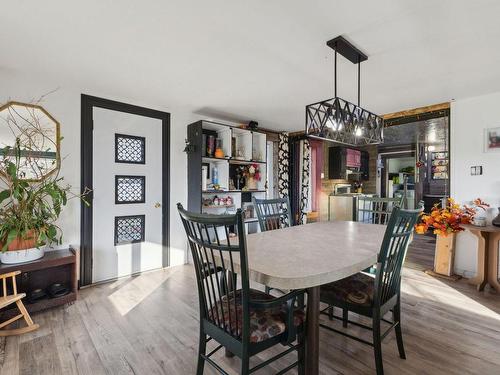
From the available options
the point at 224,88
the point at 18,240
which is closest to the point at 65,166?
the point at 18,240

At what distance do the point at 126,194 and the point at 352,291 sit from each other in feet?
8.97

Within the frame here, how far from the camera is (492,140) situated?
9.93ft

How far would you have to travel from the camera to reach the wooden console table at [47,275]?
7.50 feet

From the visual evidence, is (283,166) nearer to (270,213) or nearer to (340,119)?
(270,213)

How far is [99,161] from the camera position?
119 inches

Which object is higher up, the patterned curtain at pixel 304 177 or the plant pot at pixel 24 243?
the patterned curtain at pixel 304 177

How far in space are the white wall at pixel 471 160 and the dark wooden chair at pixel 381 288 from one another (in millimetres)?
2191

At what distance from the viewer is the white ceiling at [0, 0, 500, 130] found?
1.60 meters

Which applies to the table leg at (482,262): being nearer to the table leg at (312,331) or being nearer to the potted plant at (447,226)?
the potted plant at (447,226)

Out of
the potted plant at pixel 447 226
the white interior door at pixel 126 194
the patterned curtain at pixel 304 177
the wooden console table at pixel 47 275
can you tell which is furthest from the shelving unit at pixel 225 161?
the potted plant at pixel 447 226

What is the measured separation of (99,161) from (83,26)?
5.24 ft

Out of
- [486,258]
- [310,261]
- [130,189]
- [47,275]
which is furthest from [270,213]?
[486,258]

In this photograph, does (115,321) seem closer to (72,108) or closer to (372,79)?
(72,108)

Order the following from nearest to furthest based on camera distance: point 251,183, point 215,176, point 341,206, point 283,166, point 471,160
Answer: point 471,160
point 215,176
point 251,183
point 283,166
point 341,206
